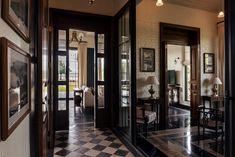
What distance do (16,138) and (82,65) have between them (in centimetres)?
893

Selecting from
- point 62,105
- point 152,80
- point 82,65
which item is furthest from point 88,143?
point 82,65

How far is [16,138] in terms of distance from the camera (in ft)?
3.84

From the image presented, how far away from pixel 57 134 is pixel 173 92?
6.20 meters

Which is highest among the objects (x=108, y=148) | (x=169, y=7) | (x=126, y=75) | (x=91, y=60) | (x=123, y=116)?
(x=169, y=7)

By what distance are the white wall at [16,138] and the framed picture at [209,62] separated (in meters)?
5.40

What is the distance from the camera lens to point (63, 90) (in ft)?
14.6

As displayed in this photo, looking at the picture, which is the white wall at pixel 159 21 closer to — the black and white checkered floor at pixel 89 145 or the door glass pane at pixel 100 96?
the door glass pane at pixel 100 96

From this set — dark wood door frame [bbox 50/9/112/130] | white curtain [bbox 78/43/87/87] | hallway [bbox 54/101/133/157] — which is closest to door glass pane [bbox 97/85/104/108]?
dark wood door frame [bbox 50/9/112/130]

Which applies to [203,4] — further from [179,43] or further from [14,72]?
[14,72]

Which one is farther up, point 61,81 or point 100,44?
point 100,44

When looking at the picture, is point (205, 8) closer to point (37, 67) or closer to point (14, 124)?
point (37, 67)

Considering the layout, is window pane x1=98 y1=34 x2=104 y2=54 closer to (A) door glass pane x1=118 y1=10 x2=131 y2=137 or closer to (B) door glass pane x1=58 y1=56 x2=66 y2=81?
(A) door glass pane x1=118 y1=10 x2=131 y2=137

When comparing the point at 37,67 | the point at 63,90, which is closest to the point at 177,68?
the point at 63,90

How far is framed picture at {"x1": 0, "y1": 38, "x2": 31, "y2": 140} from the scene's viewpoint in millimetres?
892
